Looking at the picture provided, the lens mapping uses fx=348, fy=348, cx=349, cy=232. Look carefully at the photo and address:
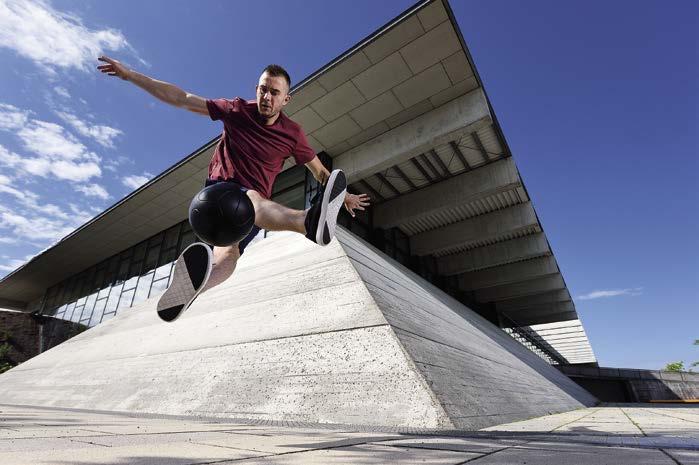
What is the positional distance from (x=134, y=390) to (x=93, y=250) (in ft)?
69.9

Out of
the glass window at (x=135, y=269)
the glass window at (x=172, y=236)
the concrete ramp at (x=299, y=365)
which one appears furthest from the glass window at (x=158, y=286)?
the concrete ramp at (x=299, y=365)

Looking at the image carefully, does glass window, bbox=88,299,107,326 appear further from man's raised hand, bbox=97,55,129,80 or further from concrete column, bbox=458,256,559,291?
concrete column, bbox=458,256,559,291

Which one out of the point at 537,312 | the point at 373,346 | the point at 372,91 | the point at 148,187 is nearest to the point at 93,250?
the point at 148,187

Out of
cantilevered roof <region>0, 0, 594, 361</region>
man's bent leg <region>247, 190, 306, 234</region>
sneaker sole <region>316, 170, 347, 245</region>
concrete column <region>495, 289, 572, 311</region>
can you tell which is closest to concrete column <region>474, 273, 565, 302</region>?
cantilevered roof <region>0, 0, 594, 361</region>

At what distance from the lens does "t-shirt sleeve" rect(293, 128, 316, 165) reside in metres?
3.39

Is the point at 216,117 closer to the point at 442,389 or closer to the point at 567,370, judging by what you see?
the point at 442,389

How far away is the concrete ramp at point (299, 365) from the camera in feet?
9.87

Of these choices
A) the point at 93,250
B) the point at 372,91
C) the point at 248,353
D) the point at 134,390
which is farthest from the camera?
the point at 93,250

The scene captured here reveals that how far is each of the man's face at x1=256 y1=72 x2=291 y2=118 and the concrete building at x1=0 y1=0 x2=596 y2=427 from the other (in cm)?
242

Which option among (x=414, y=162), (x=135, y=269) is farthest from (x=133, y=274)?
(x=414, y=162)

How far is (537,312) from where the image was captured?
2908 centimetres

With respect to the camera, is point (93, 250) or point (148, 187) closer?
point (148, 187)

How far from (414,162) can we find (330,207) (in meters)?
11.5

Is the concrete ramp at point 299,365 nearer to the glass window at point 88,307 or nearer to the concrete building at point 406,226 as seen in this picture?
the concrete building at point 406,226
